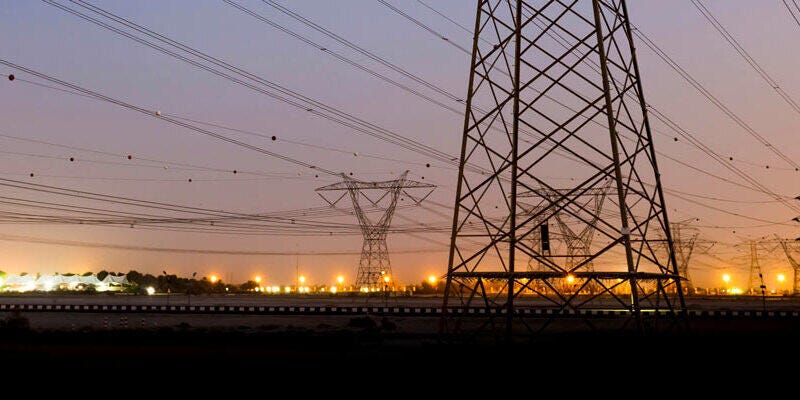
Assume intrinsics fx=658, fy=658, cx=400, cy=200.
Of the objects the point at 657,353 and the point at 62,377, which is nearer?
the point at 62,377

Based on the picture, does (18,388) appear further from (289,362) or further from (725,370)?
(725,370)

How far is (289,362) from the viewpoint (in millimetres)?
17219

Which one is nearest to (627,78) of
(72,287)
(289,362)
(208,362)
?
(289,362)

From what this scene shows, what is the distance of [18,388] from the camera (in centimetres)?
1216

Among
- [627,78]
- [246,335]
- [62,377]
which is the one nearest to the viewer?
[62,377]

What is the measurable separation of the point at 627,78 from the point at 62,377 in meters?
17.5

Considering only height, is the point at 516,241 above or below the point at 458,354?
above

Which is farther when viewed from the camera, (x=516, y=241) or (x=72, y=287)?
(x=72, y=287)

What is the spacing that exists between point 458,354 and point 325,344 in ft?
22.4

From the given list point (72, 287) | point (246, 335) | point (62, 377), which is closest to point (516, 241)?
point (62, 377)

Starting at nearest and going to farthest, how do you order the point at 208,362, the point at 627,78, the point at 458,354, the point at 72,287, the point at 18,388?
the point at 18,388
the point at 208,362
the point at 458,354
the point at 627,78
the point at 72,287

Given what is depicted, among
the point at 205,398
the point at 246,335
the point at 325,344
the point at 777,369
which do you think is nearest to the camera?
the point at 205,398

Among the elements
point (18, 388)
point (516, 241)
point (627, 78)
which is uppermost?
point (627, 78)

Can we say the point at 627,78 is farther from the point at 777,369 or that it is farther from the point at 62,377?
the point at 62,377
